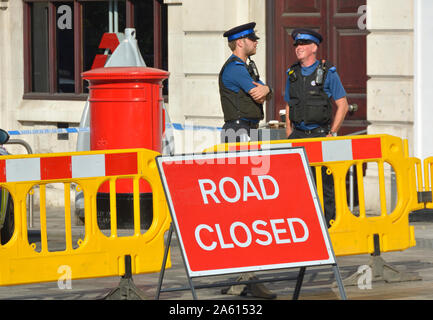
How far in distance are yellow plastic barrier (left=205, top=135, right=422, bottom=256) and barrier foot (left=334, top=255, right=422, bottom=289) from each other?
0.39 feet

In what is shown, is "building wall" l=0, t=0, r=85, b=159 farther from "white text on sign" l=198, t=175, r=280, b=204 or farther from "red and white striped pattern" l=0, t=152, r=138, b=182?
"white text on sign" l=198, t=175, r=280, b=204

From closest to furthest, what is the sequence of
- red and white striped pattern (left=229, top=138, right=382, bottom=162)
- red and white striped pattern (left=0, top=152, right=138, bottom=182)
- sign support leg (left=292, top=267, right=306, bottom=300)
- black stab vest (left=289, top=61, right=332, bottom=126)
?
sign support leg (left=292, top=267, right=306, bottom=300) → red and white striped pattern (left=0, top=152, right=138, bottom=182) → red and white striped pattern (left=229, top=138, right=382, bottom=162) → black stab vest (left=289, top=61, right=332, bottom=126)

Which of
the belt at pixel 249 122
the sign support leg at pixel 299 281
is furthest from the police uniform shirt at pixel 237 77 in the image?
the sign support leg at pixel 299 281

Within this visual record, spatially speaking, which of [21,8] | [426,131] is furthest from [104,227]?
[21,8]

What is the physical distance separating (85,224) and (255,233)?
4.55ft

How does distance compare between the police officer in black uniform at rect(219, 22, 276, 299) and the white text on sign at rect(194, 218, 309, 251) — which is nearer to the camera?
the white text on sign at rect(194, 218, 309, 251)

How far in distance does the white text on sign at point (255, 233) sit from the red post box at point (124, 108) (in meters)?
5.06

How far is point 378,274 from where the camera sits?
8969 millimetres

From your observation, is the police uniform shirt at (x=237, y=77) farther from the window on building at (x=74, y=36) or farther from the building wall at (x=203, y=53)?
the window on building at (x=74, y=36)

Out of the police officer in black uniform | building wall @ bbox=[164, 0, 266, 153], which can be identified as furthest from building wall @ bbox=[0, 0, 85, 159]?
the police officer in black uniform

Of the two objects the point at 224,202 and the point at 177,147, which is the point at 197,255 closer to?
the point at 224,202

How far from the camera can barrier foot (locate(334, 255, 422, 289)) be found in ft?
29.2

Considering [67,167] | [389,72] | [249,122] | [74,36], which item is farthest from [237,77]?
[74,36]
